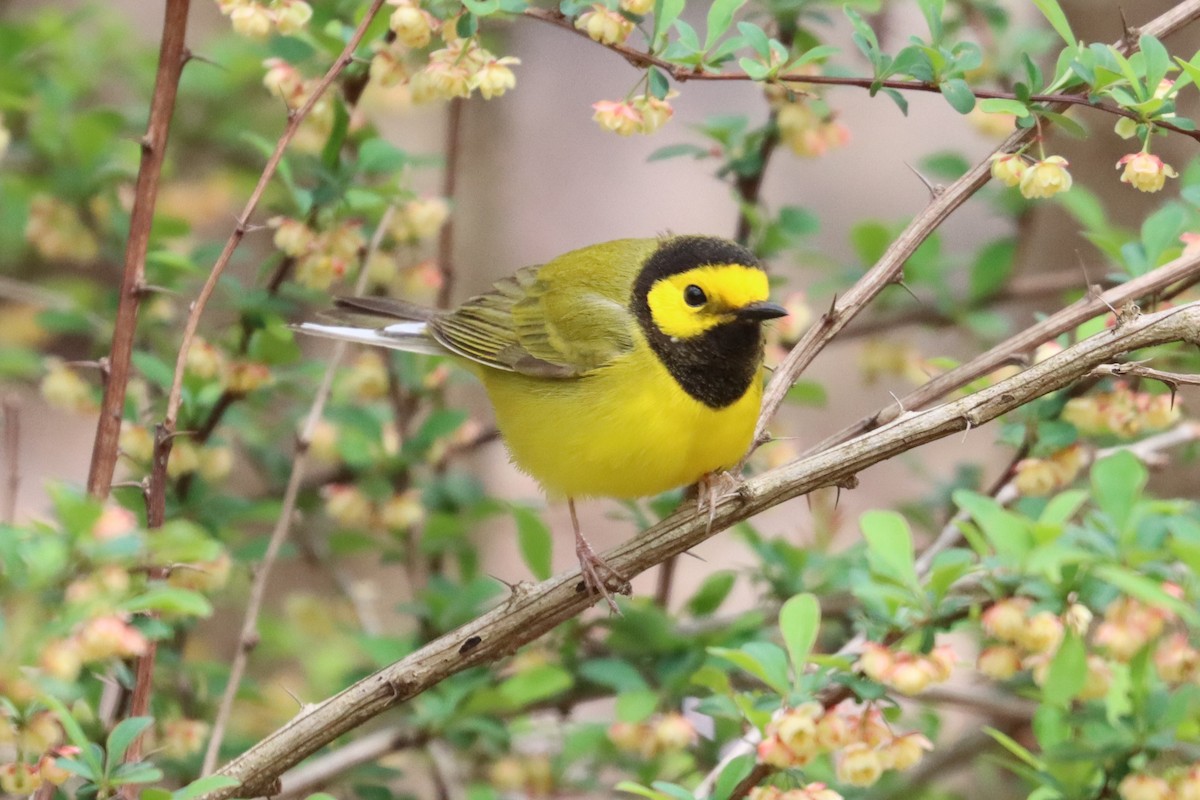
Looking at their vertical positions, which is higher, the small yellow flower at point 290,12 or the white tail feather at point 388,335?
the small yellow flower at point 290,12

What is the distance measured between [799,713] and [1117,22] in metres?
3.22

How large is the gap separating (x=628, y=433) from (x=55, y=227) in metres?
1.67

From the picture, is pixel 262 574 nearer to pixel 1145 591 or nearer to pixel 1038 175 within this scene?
pixel 1038 175

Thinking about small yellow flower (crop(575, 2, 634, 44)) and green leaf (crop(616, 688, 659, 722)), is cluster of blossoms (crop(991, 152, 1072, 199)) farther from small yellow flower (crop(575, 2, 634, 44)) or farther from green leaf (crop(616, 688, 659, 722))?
green leaf (crop(616, 688, 659, 722))

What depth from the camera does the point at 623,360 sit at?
296cm

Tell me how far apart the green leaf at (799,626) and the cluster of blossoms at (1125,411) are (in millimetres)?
829

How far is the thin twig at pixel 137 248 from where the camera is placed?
2.30 m

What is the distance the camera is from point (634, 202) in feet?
23.6

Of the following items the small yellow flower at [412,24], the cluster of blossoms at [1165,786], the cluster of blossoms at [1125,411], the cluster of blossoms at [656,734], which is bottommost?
the cluster of blossoms at [1165,786]

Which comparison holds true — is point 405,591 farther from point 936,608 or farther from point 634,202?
point 936,608

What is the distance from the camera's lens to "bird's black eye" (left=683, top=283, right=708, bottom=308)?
2.95 meters

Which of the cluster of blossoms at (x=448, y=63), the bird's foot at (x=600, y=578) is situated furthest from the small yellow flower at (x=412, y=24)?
the bird's foot at (x=600, y=578)

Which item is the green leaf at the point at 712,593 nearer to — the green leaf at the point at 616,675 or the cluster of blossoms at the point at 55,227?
the green leaf at the point at 616,675

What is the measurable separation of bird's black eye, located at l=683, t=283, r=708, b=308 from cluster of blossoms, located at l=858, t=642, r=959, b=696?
1.03 m
